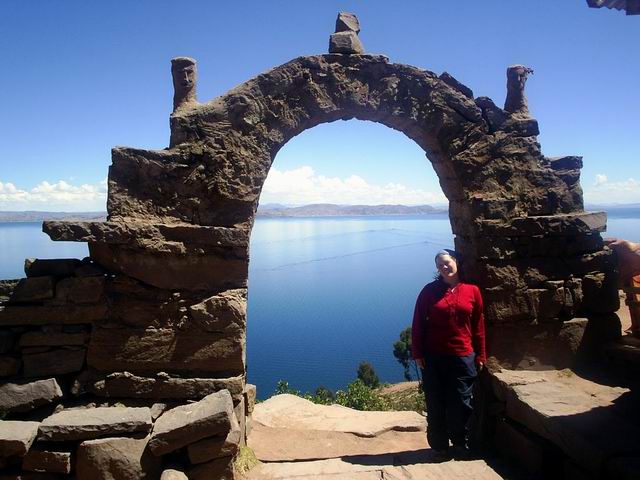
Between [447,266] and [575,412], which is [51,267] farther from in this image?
[575,412]

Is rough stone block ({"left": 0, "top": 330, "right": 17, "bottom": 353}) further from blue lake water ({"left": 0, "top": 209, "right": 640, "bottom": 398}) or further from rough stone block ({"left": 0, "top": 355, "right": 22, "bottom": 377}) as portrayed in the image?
blue lake water ({"left": 0, "top": 209, "right": 640, "bottom": 398})

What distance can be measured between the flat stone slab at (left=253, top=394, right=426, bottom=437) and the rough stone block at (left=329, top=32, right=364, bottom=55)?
427 centimetres

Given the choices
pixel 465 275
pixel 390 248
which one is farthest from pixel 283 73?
pixel 390 248

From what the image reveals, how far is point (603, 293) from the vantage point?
512 centimetres

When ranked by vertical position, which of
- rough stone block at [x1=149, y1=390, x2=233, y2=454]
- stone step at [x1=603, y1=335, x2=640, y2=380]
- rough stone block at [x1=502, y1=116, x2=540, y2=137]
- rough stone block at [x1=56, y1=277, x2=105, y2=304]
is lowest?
rough stone block at [x1=149, y1=390, x2=233, y2=454]

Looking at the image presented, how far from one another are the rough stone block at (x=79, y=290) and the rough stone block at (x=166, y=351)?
0.30 metres

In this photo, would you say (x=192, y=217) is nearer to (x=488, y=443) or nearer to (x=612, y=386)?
(x=488, y=443)

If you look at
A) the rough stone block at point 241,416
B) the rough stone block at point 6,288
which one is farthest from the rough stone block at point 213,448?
the rough stone block at point 6,288

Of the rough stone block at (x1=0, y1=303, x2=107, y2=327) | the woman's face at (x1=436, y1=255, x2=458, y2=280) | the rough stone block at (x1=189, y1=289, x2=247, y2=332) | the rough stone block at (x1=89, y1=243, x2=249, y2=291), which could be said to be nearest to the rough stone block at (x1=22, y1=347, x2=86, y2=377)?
the rough stone block at (x1=0, y1=303, x2=107, y2=327)

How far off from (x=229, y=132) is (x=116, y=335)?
2.07m

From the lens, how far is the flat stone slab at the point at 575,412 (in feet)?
11.0

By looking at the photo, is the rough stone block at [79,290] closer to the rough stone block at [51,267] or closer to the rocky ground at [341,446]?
the rough stone block at [51,267]

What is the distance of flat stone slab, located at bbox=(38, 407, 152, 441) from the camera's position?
366 centimetres

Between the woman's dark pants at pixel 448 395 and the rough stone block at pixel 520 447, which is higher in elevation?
the woman's dark pants at pixel 448 395
